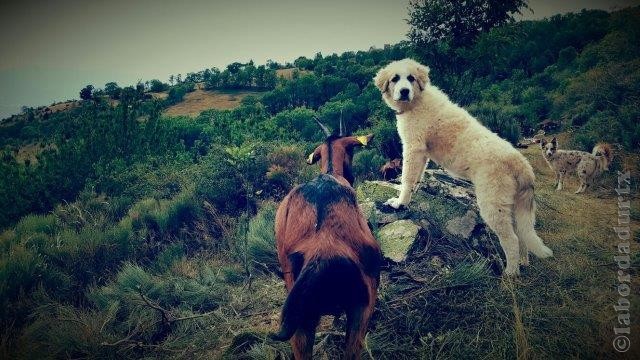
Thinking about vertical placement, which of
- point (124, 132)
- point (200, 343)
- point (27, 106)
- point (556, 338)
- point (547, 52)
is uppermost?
point (27, 106)

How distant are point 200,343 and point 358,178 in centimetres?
487

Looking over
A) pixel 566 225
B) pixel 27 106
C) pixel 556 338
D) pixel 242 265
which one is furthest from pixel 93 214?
pixel 27 106

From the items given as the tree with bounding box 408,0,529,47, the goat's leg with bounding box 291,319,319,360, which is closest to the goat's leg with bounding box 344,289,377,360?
the goat's leg with bounding box 291,319,319,360

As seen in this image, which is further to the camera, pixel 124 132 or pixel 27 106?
pixel 27 106

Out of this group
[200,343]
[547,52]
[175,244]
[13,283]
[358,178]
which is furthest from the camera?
[547,52]

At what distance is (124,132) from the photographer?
1084cm

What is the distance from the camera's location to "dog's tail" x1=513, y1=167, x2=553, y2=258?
3.60 m

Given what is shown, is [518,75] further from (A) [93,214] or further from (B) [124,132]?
(A) [93,214]

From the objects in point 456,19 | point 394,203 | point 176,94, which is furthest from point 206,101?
point 394,203

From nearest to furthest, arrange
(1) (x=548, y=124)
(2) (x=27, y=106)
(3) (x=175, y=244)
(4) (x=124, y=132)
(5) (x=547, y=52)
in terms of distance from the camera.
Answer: (3) (x=175, y=244) < (4) (x=124, y=132) < (1) (x=548, y=124) < (5) (x=547, y=52) < (2) (x=27, y=106)

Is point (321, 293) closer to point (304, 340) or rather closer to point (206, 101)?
point (304, 340)

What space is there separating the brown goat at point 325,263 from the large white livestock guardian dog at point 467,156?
1.89m

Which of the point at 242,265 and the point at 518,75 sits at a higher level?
the point at 518,75

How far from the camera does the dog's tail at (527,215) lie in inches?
142
